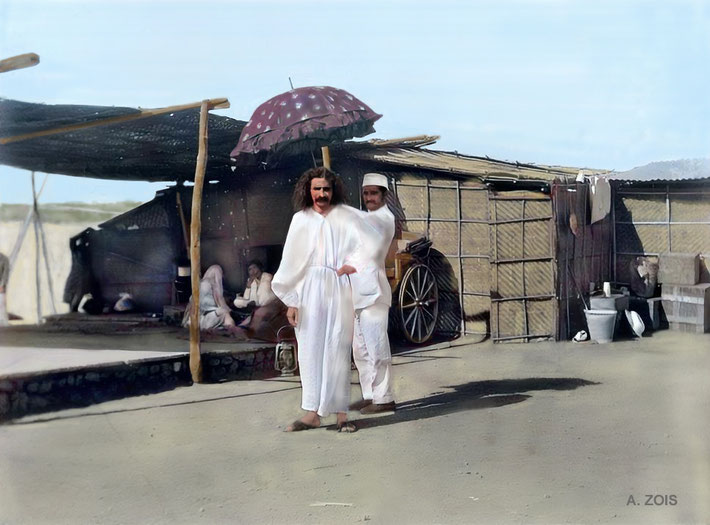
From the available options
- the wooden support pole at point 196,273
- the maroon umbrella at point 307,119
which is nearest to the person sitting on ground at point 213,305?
the wooden support pole at point 196,273

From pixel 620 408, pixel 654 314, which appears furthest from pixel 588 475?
pixel 654 314

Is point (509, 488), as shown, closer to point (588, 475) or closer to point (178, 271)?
point (588, 475)

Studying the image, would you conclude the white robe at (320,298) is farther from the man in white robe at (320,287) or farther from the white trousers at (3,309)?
the white trousers at (3,309)

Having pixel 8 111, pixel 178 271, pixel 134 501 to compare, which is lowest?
pixel 134 501

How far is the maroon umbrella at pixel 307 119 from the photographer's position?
6418mm

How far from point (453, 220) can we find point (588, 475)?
5689 millimetres

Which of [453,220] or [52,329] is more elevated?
[453,220]

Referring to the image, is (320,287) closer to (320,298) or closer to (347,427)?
(320,298)

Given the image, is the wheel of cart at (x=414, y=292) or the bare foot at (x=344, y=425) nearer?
the bare foot at (x=344, y=425)

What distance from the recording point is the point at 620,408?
644 centimetres

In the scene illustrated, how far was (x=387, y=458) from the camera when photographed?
17.4 feet

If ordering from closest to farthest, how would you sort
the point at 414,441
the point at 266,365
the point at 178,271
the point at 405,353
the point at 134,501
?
the point at 134,501, the point at 414,441, the point at 266,365, the point at 405,353, the point at 178,271

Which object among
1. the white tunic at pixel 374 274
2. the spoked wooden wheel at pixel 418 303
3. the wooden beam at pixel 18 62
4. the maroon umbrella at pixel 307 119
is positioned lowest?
the spoked wooden wheel at pixel 418 303

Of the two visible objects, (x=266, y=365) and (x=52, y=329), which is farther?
(x=52, y=329)
